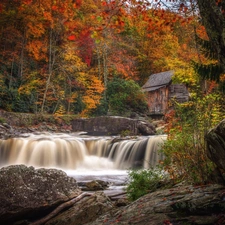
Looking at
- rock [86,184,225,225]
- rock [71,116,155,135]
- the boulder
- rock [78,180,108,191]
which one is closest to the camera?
rock [86,184,225,225]

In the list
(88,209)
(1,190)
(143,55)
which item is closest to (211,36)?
(88,209)

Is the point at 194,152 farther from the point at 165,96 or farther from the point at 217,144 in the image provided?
the point at 165,96

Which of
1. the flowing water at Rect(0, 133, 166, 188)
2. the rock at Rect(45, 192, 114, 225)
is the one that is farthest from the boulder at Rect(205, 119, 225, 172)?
the flowing water at Rect(0, 133, 166, 188)

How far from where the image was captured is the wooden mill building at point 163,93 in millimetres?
30453

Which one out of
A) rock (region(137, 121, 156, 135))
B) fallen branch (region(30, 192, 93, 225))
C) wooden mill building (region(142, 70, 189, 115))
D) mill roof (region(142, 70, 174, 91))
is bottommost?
fallen branch (region(30, 192, 93, 225))

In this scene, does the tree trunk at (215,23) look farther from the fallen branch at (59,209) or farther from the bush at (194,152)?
the fallen branch at (59,209)

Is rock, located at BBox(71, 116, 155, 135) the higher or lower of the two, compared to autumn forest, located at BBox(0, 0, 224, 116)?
lower

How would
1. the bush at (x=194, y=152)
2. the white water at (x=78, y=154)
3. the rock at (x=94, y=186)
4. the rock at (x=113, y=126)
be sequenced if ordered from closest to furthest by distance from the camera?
the bush at (x=194, y=152)
the rock at (x=94, y=186)
the white water at (x=78, y=154)
the rock at (x=113, y=126)

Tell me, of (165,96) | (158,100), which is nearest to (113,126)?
(158,100)

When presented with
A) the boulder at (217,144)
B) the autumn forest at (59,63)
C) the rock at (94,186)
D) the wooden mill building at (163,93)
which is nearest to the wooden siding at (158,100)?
the wooden mill building at (163,93)

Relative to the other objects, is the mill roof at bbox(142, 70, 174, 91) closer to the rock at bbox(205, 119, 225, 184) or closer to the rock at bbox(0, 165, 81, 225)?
the rock at bbox(0, 165, 81, 225)

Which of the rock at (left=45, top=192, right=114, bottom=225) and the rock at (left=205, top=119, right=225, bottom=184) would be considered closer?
the rock at (left=205, top=119, right=225, bottom=184)

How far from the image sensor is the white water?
14.5 meters

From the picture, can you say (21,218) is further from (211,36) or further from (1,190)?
(211,36)
